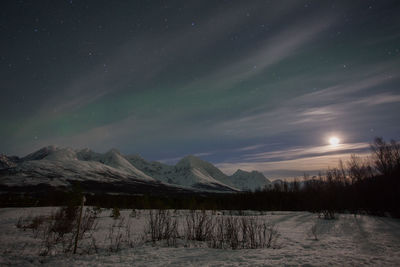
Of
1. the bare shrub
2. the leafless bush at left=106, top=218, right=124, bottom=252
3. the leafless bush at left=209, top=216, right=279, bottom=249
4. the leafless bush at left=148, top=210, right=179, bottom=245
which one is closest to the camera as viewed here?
the leafless bush at left=106, top=218, right=124, bottom=252

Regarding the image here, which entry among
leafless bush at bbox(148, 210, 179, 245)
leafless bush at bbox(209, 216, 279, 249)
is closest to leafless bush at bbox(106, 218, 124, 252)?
leafless bush at bbox(148, 210, 179, 245)

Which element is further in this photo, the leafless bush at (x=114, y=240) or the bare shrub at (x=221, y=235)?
the bare shrub at (x=221, y=235)

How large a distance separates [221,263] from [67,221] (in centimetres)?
1040

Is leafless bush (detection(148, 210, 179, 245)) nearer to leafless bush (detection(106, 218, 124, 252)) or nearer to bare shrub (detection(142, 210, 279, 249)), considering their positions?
bare shrub (detection(142, 210, 279, 249))

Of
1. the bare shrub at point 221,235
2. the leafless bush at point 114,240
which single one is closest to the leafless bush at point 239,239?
the bare shrub at point 221,235

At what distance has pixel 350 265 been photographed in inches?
211

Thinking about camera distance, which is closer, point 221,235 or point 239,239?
point 221,235

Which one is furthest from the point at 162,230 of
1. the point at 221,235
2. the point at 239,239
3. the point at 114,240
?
the point at 239,239

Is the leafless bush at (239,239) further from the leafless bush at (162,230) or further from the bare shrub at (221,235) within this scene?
the leafless bush at (162,230)

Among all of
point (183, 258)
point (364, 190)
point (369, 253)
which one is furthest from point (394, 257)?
point (364, 190)

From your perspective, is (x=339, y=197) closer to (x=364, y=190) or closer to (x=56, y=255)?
(x=364, y=190)

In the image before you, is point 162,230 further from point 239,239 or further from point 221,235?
point 239,239

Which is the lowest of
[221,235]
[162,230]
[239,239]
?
[239,239]

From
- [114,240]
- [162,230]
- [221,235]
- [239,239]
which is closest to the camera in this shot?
[221,235]
